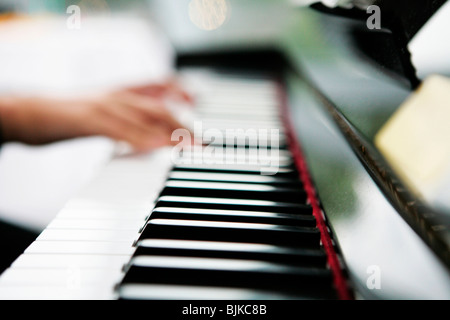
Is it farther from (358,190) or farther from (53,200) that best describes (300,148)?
(53,200)

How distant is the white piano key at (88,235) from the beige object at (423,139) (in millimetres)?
464

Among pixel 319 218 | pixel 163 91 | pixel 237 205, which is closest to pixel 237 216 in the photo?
pixel 237 205

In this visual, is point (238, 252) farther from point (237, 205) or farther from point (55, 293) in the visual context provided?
point (55, 293)

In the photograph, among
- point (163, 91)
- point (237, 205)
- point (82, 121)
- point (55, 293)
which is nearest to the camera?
point (55, 293)

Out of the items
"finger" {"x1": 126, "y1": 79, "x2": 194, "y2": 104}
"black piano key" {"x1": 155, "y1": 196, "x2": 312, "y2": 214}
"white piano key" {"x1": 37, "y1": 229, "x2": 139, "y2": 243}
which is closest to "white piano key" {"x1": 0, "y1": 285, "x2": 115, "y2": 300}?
"white piano key" {"x1": 37, "y1": 229, "x2": 139, "y2": 243}

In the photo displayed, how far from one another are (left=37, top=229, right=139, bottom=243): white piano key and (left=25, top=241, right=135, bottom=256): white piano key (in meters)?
0.01

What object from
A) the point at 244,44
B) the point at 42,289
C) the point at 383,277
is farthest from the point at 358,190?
the point at 244,44

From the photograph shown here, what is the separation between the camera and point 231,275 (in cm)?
64

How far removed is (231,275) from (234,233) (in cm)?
10

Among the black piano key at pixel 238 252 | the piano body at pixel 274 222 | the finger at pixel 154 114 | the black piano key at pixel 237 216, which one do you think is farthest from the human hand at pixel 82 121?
the black piano key at pixel 238 252

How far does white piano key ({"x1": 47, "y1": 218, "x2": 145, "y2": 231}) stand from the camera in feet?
2.54

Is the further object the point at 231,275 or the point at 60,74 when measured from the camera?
the point at 60,74

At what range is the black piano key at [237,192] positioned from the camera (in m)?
0.88

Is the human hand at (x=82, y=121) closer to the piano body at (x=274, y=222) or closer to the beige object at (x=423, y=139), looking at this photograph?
the piano body at (x=274, y=222)
